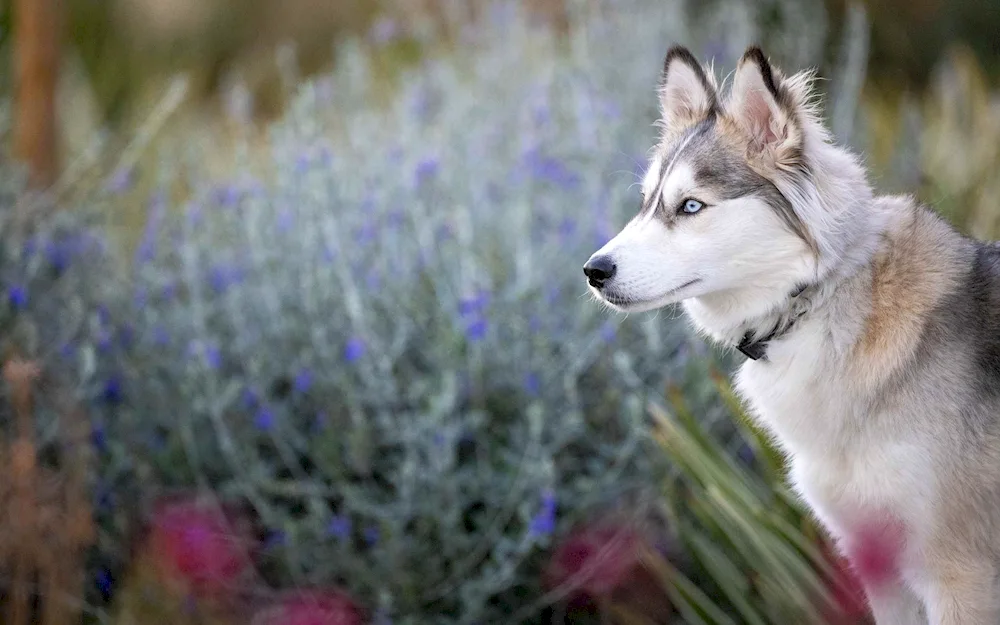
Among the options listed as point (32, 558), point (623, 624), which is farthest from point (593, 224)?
point (32, 558)

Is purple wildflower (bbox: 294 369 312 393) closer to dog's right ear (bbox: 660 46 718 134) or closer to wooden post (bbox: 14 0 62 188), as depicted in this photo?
dog's right ear (bbox: 660 46 718 134)

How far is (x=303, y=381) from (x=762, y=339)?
1.60 m

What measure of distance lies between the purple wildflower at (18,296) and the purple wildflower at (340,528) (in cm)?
123

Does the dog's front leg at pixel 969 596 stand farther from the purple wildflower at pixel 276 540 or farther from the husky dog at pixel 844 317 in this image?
the purple wildflower at pixel 276 540

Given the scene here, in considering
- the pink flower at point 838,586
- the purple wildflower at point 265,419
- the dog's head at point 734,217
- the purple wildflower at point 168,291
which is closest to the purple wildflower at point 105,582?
the purple wildflower at point 265,419

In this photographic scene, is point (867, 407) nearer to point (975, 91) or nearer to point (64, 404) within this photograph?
point (64, 404)

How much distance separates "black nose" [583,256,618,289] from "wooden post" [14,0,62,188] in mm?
3010

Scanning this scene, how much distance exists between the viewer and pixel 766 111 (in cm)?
255

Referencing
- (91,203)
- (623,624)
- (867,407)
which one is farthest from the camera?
(91,203)

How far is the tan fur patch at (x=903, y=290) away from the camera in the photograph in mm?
2387

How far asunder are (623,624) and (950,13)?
20.1 ft

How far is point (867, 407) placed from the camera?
238cm

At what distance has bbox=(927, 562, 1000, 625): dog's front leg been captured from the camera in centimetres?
227

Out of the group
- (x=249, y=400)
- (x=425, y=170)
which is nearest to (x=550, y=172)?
(x=425, y=170)
